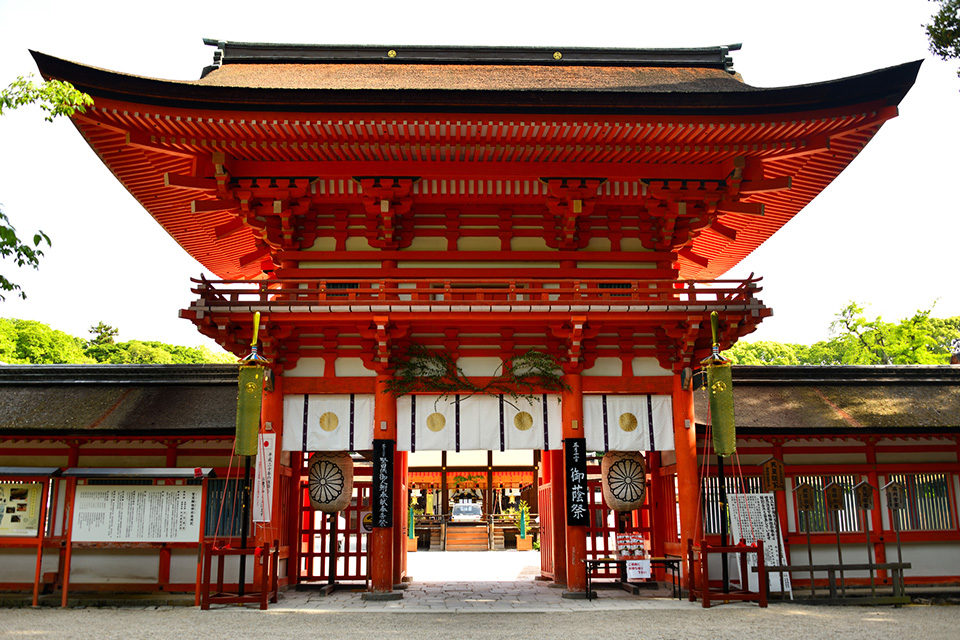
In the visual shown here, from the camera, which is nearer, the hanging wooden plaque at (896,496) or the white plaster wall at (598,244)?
the hanging wooden plaque at (896,496)

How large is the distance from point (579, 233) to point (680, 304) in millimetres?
2064

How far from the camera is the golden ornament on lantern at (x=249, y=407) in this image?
998cm

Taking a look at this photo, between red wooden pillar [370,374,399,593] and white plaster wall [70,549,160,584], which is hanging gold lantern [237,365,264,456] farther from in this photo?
white plaster wall [70,549,160,584]

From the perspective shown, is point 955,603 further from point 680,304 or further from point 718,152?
point 718,152

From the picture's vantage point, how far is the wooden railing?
35.5 ft

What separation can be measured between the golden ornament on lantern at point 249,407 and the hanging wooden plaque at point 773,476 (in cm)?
782

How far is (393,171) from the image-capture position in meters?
11.2

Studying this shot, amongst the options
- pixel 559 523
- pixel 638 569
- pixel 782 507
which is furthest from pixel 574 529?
pixel 782 507

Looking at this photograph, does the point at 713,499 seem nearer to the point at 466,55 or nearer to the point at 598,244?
the point at 598,244

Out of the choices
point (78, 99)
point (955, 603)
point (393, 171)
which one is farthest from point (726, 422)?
point (78, 99)

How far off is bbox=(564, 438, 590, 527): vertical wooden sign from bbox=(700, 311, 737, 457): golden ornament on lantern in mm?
1978

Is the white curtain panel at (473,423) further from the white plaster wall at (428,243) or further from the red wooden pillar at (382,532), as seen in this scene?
the white plaster wall at (428,243)

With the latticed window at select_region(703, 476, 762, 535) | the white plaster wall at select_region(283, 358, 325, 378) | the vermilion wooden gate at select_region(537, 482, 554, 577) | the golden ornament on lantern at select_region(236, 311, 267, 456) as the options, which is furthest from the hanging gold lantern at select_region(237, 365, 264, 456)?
the latticed window at select_region(703, 476, 762, 535)

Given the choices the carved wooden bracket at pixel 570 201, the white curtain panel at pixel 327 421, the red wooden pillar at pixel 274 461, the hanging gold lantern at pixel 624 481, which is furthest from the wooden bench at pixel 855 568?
the red wooden pillar at pixel 274 461
